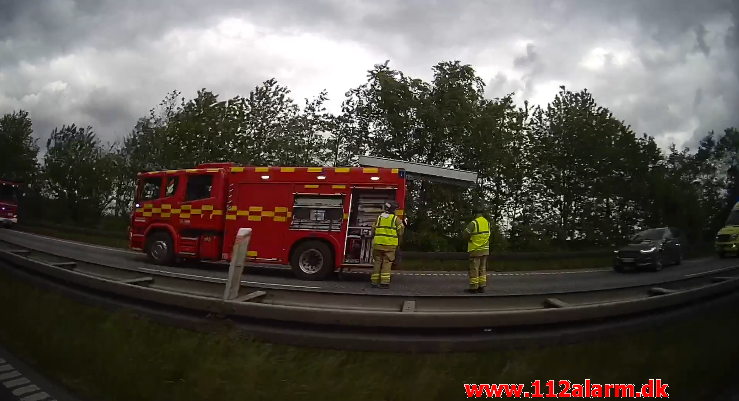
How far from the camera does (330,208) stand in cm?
883

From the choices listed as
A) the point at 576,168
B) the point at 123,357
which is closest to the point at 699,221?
the point at 576,168

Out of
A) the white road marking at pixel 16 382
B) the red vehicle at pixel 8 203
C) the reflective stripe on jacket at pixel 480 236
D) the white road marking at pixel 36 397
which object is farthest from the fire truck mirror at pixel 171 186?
the reflective stripe on jacket at pixel 480 236

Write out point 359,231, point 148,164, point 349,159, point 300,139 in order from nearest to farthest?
point 359,231 < point 148,164 < point 349,159 < point 300,139

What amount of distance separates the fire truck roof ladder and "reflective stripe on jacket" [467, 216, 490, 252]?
524 mm

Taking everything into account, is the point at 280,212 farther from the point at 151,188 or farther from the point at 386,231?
the point at 151,188

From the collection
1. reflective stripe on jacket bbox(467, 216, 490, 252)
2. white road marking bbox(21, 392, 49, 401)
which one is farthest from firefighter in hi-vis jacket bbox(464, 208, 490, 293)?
white road marking bbox(21, 392, 49, 401)

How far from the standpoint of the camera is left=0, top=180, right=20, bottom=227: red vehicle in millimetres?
8971

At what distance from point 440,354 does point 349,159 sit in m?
9.73

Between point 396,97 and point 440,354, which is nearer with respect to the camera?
point 440,354

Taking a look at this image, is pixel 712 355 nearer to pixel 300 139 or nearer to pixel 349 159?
pixel 349 159

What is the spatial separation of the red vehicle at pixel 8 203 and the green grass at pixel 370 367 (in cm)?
739

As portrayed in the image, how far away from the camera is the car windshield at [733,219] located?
286 centimetres

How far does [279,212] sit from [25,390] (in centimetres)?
591

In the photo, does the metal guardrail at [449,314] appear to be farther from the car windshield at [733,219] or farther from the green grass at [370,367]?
the car windshield at [733,219]
